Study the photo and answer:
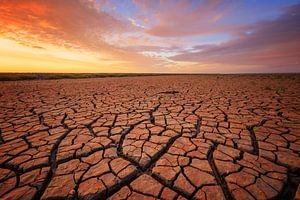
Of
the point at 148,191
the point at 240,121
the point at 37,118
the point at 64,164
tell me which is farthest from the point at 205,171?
the point at 37,118

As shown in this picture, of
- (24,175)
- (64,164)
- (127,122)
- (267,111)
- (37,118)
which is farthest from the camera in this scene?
(267,111)

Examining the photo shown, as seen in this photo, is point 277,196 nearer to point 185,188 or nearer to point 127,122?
point 185,188

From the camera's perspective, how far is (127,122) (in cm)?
293

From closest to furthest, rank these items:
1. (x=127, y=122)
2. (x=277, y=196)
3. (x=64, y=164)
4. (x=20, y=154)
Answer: (x=277, y=196) < (x=64, y=164) < (x=20, y=154) < (x=127, y=122)

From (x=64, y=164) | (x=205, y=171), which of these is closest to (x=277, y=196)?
(x=205, y=171)

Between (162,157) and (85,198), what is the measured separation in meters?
0.89

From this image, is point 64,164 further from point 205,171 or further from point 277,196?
point 277,196

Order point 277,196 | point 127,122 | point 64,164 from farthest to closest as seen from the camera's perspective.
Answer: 1. point 127,122
2. point 64,164
3. point 277,196

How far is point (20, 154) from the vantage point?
1909 mm

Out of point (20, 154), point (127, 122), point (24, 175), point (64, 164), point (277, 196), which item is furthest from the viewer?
point (127, 122)

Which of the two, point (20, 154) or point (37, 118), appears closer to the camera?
point (20, 154)

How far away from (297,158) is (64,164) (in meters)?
2.66

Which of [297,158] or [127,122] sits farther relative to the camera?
[127,122]

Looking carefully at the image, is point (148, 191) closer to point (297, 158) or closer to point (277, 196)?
point (277, 196)
